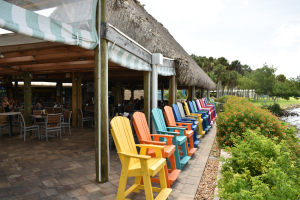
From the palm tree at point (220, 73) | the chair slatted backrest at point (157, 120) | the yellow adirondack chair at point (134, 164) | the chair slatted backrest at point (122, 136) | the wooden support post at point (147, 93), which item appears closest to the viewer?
the yellow adirondack chair at point (134, 164)

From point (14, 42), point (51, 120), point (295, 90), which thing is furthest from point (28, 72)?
point (295, 90)

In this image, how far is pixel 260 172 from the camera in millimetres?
1951

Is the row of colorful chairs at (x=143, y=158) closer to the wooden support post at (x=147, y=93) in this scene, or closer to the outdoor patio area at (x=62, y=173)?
the outdoor patio area at (x=62, y=173)

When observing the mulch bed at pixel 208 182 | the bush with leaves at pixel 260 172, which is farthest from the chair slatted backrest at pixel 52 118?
the bush with leaves at pixel 260 172

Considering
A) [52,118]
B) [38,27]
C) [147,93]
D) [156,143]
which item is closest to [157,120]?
[156,143]

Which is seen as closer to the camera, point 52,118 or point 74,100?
point 52,118

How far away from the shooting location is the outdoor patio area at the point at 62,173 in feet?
8.10

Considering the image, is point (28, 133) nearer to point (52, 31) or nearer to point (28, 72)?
point (28, 72)

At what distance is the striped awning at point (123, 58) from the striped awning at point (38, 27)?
0.39 meters

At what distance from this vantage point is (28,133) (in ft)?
19.9

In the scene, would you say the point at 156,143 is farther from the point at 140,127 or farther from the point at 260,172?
→ the point at 260,172

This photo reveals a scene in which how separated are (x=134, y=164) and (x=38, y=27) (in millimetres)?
1776

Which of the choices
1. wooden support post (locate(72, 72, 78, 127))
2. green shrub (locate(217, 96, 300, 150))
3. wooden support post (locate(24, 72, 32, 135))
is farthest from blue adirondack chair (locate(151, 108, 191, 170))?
wooden support post (locate(72, 72, 78, 127))

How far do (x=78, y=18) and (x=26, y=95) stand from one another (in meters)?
4.50
